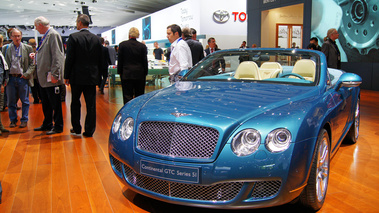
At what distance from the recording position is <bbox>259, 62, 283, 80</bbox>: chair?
3527 mm

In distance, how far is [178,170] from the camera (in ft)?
6.72

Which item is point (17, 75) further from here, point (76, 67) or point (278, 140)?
point (278, 140)

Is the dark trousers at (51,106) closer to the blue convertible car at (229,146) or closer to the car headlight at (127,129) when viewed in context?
the blue convertible car at (229,146)

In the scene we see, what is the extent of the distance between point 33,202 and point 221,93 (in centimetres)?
170

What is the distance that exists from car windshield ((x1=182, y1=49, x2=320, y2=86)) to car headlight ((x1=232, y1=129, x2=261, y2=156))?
119 cm

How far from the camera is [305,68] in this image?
3398 millimetres

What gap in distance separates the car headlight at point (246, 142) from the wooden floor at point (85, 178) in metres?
0.68

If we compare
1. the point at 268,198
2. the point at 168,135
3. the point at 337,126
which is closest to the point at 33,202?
the point at 168,135

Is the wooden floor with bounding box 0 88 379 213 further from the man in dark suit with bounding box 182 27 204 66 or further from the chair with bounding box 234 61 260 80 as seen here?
the man in dark suit with bounding box 182 27 204 66

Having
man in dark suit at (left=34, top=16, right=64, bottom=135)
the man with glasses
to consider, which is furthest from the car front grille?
the man with glasses

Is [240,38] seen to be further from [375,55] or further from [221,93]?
[221,93]

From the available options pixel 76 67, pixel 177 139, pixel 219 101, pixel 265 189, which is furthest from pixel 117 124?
pixel 76 67

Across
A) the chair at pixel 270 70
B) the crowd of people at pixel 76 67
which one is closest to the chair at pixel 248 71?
the chair at pixel 270 70

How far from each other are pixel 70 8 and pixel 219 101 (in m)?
23.6
